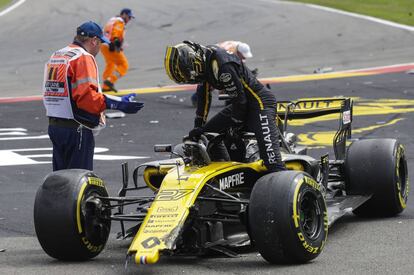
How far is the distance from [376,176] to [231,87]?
208 cm

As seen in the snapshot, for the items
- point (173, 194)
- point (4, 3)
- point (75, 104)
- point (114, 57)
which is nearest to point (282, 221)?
point (173, 194)

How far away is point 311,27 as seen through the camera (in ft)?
93.6

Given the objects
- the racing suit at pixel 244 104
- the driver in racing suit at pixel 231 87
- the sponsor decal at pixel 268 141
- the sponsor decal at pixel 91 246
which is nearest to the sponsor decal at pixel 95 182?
the sponsor decal at pixel 91 246

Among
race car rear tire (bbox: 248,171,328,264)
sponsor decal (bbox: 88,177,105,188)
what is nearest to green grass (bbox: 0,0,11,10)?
sponsor decal (bbox: 88,177,105,188)

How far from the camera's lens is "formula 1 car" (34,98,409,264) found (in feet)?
26.3

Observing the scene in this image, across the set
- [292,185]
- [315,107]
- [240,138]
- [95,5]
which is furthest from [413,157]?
[95,5]

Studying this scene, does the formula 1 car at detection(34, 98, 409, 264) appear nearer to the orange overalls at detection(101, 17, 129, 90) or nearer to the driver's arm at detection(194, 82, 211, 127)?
the driver's arm at detection(194, 82, 211, 127)

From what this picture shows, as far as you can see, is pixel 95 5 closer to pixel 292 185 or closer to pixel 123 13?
pixel 123 13

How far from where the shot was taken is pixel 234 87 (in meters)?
8.82

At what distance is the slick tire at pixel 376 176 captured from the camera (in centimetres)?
1009

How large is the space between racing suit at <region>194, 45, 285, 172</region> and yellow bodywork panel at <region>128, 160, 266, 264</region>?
34 cm

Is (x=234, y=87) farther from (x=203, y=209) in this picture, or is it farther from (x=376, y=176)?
(x=376, y=176)

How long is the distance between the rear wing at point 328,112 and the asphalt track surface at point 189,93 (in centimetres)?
83

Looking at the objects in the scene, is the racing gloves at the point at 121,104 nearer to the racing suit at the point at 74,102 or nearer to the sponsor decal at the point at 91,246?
the racing suit at the point at 74,102
